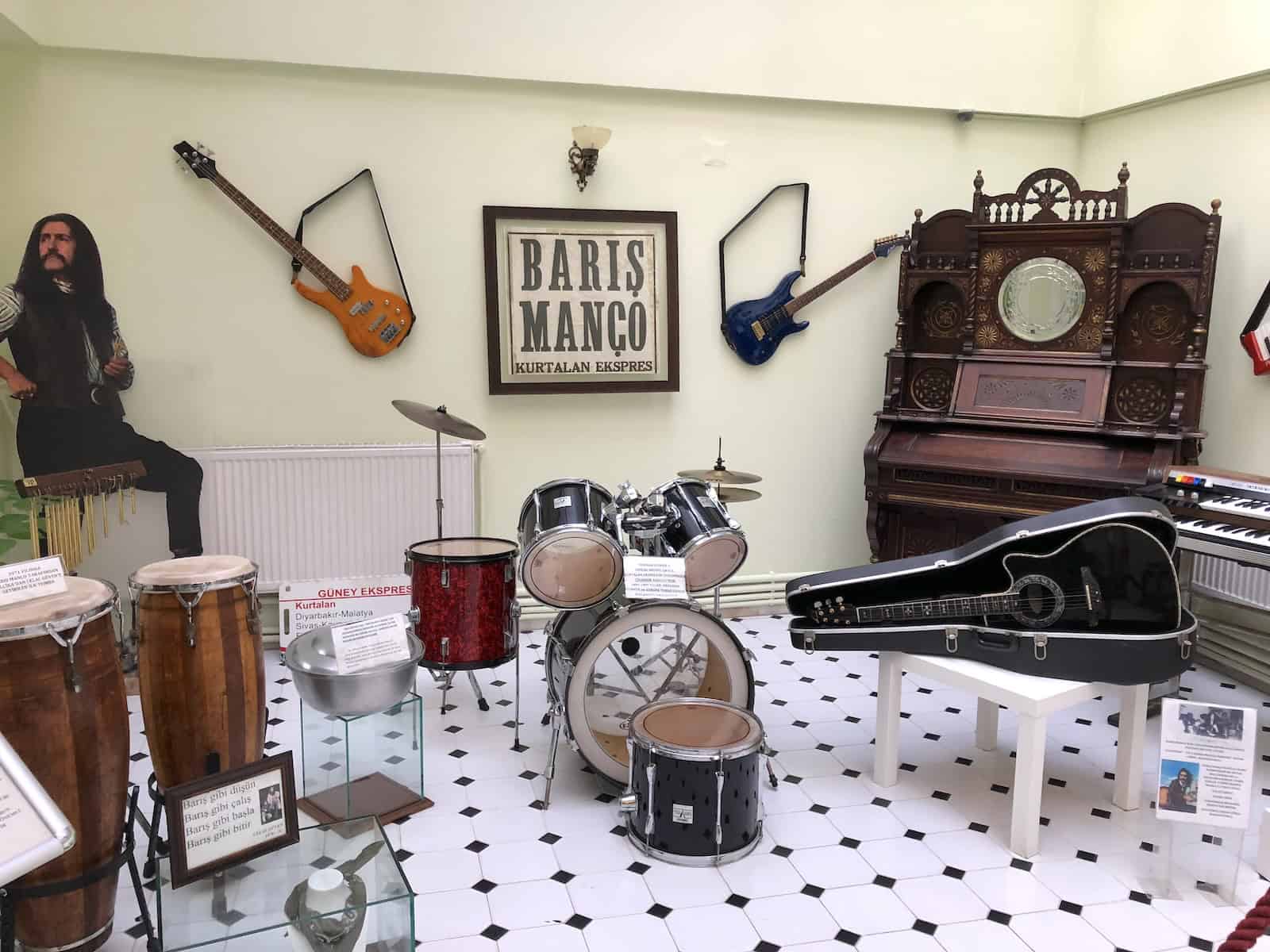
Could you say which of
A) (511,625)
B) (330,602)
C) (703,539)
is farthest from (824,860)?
(330,602)

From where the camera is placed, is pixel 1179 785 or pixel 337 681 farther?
pixel 337 681

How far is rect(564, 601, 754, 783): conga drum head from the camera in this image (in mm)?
3074

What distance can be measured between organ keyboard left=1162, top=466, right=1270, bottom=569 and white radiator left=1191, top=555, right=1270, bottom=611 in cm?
62

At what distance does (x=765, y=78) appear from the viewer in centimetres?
486

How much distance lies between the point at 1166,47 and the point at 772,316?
7.78 feet

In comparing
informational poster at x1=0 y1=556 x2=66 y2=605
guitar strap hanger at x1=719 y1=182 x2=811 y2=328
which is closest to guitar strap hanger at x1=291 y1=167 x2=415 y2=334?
guitar strap hanger at x1=719 y1=182 x2=811 y2=328

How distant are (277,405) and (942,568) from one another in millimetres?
3169

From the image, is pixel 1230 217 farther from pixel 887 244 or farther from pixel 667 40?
pixel 667 40

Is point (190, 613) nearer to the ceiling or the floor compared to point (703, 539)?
nearer to the floor

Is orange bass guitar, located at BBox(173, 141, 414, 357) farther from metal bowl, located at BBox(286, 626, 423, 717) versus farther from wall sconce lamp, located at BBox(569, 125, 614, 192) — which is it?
metal bowl, located at BBox(286, 626, 423, 717)

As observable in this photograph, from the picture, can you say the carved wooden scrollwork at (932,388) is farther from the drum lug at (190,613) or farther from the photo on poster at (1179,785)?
the drum lug at (190,613)

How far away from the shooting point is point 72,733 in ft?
7.48

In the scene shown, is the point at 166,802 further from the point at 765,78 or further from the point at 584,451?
the point at 765,78

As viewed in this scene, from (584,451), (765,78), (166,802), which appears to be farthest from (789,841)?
(765,78)
